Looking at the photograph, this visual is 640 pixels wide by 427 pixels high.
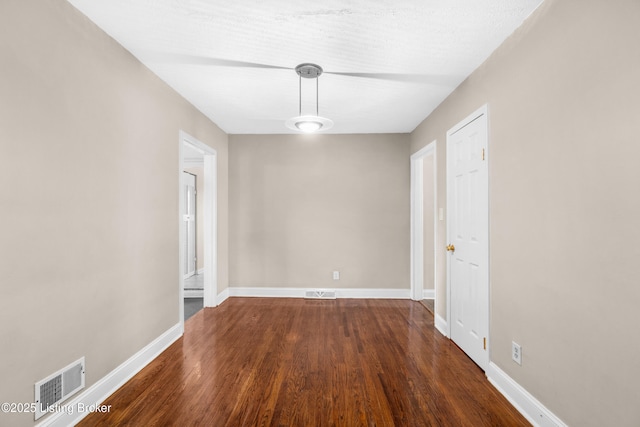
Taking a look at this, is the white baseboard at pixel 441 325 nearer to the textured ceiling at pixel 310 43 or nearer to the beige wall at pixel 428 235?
the beige wall at pixel 428 235

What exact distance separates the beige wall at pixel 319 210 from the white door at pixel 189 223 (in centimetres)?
198

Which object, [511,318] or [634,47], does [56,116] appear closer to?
[634,47]

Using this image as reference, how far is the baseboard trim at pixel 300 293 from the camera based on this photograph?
15.3ft

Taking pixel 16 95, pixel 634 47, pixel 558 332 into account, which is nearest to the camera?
pixel 634 47

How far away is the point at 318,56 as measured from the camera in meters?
2.43

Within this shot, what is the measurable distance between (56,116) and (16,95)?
0.23m

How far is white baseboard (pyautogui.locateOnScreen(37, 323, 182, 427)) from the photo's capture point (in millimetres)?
1762

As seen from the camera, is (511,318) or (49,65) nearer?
(49,65)

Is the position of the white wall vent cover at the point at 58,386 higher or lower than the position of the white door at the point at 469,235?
lower

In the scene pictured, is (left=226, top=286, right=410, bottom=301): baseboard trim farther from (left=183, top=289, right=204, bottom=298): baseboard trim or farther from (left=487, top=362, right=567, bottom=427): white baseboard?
(left=487, top=362, right=567, bottom=427): white baseboard

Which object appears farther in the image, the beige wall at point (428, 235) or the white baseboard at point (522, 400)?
the beige wall at point (428, 235)

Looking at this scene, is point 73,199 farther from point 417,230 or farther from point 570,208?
point 417,230

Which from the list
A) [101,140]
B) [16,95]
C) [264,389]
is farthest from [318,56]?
[264,389]

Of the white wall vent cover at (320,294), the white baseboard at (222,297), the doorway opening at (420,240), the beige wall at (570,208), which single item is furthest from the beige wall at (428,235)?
the white baseboard at (222,297)
